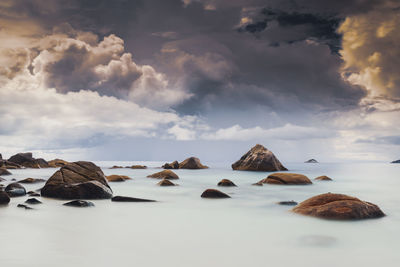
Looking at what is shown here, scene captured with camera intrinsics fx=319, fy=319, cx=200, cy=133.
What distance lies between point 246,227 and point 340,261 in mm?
3168

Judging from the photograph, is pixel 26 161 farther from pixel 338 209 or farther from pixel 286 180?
pixel 338 209

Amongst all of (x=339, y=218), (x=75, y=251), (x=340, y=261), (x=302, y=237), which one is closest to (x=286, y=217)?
(x=339, y=218)

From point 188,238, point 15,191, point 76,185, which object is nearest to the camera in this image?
point 188,238

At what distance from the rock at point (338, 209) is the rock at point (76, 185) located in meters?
8.35

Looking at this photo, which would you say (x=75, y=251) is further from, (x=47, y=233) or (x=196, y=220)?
(x=196, y=220)

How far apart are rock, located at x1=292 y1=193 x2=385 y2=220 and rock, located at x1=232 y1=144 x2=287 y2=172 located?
31.4 meters

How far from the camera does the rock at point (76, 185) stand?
13633mm

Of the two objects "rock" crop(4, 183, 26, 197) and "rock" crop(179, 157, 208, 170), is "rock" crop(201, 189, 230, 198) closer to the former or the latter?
"rock" crop(4, 183, 26, 197)

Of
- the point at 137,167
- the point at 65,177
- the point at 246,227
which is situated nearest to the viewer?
the point at 246,227

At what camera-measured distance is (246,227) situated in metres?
8.66

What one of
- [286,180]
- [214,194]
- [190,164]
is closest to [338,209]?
[214,194]

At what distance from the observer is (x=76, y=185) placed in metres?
13.8

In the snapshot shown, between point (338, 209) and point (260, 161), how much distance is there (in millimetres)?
32340

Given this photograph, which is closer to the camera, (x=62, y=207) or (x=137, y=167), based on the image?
(x=62, y=207)
